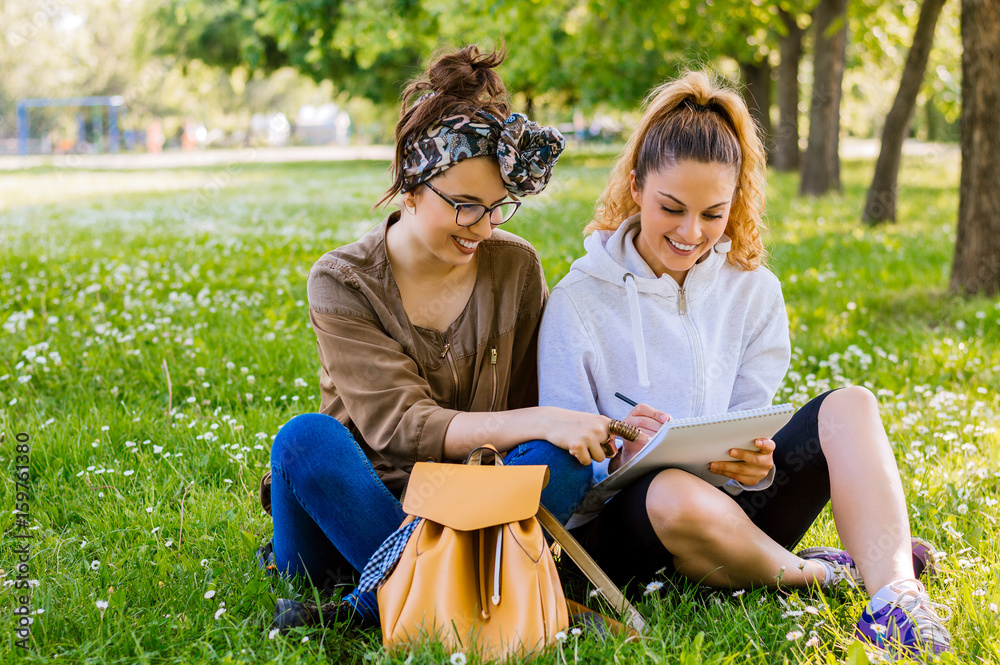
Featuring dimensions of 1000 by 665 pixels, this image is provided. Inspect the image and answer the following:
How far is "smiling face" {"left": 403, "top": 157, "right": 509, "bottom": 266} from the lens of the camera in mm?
2465

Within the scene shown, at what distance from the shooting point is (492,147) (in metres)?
2.48

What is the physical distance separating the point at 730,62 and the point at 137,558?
1032 inches

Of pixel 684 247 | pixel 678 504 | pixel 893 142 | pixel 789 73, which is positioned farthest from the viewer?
pixel 789 73

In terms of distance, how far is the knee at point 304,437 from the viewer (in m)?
2.37

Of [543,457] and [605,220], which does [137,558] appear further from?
[605,220]

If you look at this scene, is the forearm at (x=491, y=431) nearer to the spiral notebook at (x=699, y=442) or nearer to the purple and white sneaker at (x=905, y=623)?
the spiral notebook at (x=699, y=442)

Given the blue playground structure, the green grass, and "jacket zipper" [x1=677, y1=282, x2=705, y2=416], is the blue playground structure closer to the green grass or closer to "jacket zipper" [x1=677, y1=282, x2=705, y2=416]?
the green grass

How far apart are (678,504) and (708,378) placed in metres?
0.55

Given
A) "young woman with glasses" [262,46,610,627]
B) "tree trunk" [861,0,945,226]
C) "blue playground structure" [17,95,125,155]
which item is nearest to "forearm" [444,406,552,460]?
"young woman with glasses" [262,46,610,627]

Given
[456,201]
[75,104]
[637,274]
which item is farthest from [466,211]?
[75,104]

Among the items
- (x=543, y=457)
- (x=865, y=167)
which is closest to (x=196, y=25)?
(x=865, y=167)

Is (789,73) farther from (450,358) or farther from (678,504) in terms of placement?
(678,504)

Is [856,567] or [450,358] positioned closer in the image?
[856,567]

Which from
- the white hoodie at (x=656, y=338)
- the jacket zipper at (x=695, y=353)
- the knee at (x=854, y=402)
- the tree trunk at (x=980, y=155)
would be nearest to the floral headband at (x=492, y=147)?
the white hoodie at (x=656, y=338)
